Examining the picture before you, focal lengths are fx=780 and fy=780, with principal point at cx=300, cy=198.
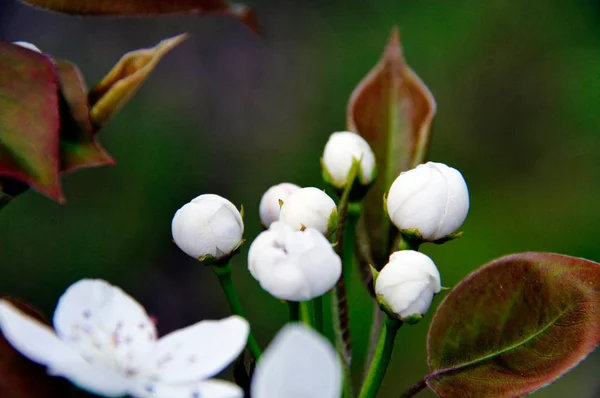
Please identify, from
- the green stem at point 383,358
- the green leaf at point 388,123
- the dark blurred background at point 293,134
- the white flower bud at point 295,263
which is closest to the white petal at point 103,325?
the white flower bud at point 295,263

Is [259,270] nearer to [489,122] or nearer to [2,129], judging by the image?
[2,129]

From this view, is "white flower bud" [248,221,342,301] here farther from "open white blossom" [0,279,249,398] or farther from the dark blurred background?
the dark blurred background

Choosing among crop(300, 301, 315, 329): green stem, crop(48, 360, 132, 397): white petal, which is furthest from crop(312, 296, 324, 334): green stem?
crop(48, 360, 132, 397): white petal

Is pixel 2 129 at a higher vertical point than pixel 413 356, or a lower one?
higher

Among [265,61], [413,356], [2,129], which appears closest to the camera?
[2,129]

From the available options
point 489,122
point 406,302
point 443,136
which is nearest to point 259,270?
point 406,302

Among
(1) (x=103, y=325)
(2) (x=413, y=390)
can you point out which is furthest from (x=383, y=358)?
(1) (x=103, y=325)

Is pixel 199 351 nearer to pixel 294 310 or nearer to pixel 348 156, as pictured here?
pixel 294 310
